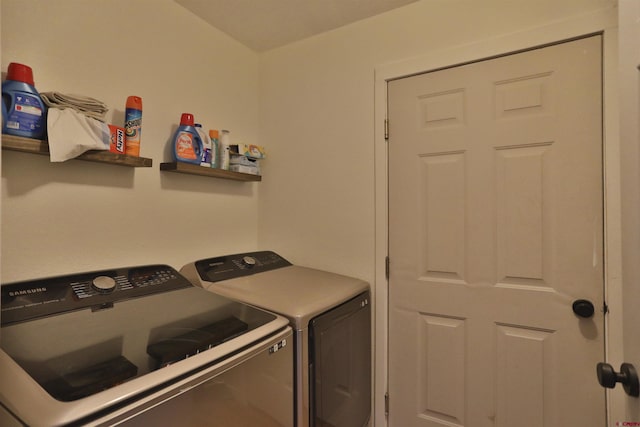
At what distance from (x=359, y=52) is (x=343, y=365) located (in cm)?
169

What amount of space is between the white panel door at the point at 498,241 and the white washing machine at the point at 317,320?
0.23 meters

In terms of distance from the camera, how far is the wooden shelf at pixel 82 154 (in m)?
1.05

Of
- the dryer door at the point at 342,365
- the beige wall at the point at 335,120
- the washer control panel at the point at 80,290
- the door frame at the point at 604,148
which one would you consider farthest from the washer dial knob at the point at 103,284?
the door frame at the point at 604,148

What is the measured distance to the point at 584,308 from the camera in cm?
133

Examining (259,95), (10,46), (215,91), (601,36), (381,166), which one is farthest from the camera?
(259,95)

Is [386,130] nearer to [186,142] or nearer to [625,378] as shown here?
[186,142]

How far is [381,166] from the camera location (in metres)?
1.78

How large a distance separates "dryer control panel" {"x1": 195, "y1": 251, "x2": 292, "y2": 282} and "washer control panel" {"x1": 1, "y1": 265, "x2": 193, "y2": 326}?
14cm

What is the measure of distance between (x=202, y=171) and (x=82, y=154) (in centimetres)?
55

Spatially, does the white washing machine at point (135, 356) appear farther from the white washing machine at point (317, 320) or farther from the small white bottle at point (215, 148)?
the small white bottle at point (215, 148)

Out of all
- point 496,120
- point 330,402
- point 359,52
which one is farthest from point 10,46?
point 496,120

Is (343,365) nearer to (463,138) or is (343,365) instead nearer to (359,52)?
(463,138)

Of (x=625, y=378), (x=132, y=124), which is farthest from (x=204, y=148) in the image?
(x=625, y=378)

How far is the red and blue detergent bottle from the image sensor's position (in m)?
1.05
